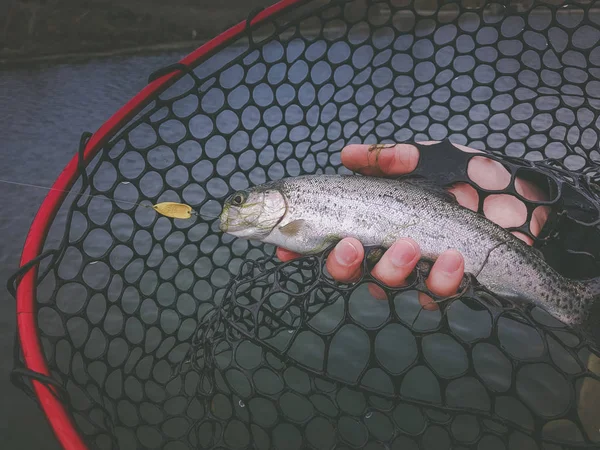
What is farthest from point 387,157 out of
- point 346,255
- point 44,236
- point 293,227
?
point 44,236

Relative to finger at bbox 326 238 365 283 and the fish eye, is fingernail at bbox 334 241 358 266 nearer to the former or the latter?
finger at bbox 326 238 365 283

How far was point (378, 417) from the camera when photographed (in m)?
→ 2.77

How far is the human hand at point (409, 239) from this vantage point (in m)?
1.81

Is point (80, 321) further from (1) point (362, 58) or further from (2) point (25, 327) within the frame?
(1) point (362, 58)

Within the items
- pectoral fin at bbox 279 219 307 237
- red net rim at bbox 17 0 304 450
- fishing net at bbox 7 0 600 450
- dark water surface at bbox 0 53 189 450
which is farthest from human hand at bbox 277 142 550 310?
dark water surface at bbox 0 53 189 450

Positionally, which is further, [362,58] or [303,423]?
[362,58]

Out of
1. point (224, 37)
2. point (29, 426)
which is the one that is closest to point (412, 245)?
point (224, 37)

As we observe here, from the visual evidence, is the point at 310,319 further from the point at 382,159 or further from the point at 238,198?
the point at 382,159

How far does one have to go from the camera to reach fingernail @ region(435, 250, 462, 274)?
1.81 metres

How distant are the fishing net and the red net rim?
0.06ft

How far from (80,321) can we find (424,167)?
2926 mm

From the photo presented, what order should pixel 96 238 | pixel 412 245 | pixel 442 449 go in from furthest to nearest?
1. pixel 96 238
2. pixel 442 449
3. pixel 412 245

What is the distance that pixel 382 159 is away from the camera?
7.81 ft

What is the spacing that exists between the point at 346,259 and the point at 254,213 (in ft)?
1.99
